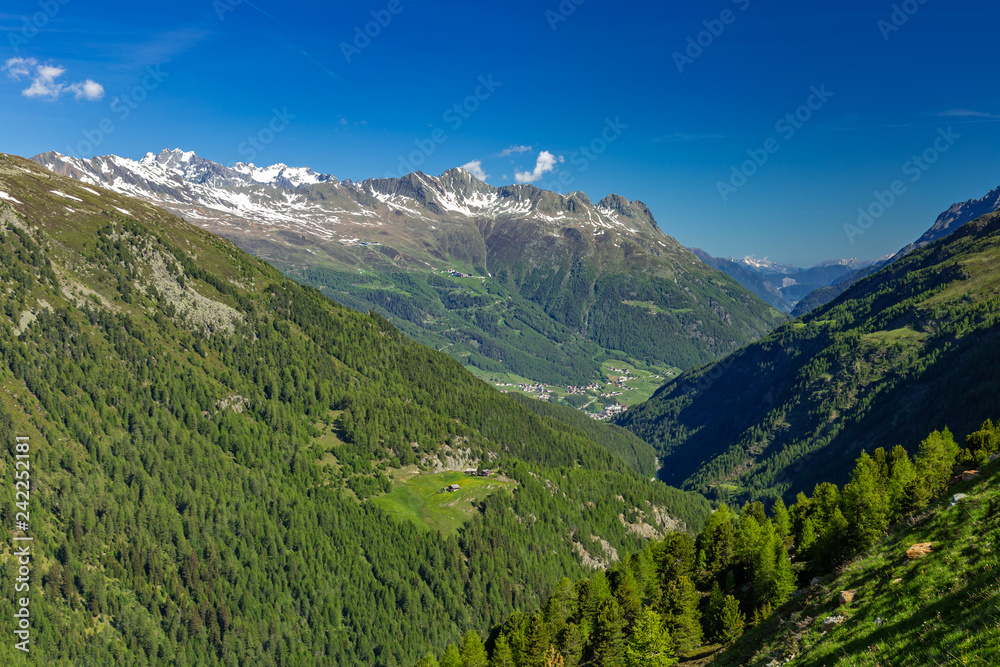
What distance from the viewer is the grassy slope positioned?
20.5 m

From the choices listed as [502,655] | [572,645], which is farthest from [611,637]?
[502,655]

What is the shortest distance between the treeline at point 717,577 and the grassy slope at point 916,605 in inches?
A: 850

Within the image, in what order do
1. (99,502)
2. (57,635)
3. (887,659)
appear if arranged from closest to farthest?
1. (887,659)
2. (57,635)
3. (99,502)

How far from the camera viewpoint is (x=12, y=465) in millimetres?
159875

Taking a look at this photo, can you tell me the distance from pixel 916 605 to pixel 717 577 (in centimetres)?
6875

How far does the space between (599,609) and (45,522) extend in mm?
166959

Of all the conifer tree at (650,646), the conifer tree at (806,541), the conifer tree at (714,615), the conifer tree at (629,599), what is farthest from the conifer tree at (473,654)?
the conifer tree at (806,541)

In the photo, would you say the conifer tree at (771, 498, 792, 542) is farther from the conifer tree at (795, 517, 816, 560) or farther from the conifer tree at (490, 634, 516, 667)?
the conifer tree at (490, 634, 516, 667)

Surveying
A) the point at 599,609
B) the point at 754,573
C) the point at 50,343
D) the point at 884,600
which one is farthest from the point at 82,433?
the point at 884,600

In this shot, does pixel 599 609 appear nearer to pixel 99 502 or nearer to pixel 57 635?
pixel 57 635

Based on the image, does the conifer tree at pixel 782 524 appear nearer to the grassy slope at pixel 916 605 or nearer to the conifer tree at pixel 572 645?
the conifer tree at pixel 572 645

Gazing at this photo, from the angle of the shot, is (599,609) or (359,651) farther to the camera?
(359,651)

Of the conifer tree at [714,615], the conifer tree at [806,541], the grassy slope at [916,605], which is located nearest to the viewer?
the grassy slope at [916,605]

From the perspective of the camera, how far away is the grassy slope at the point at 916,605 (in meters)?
20.5
